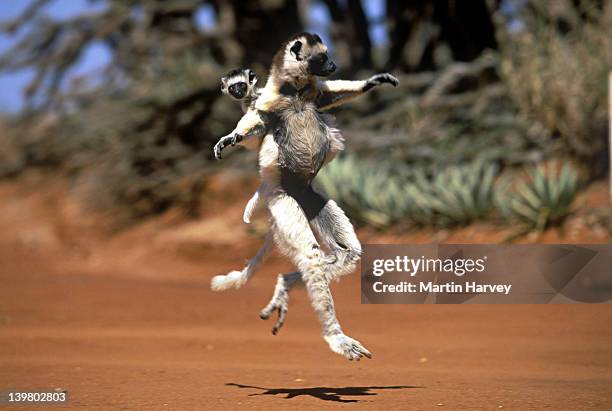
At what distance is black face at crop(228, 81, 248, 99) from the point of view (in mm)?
5156

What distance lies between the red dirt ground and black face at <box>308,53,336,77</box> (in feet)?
6.75

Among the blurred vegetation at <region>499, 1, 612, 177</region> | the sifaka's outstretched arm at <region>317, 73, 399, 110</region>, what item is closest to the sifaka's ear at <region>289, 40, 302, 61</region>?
the sifaka's outstretched arm at <region>317, 73, 399, 110</region>

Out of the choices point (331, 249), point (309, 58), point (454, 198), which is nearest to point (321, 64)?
point (309, 58)

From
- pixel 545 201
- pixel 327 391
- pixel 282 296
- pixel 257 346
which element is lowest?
pixel 327 391

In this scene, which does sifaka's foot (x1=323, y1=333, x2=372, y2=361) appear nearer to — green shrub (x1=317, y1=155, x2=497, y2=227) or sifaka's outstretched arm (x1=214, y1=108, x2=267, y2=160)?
sifaka's outstretched arm (x1=214, y1=108, x2=267, y2=160)

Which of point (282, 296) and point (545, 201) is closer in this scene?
point (282, 296)

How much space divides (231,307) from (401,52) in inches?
349

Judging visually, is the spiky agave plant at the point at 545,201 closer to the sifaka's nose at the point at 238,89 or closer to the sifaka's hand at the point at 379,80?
the sifaka's hand at the point at 379,80

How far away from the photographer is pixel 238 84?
517 cm

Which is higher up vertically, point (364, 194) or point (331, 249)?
point (364, 194)

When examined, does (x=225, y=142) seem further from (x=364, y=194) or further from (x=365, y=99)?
(x=365, y=99)

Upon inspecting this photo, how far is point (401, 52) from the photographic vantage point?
1908 cm

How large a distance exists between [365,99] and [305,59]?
13.7 metres

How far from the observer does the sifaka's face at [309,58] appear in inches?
201
